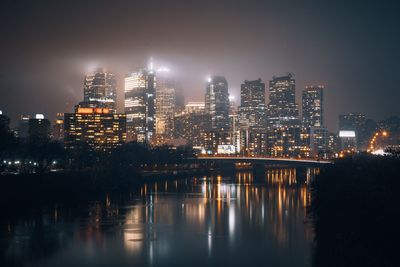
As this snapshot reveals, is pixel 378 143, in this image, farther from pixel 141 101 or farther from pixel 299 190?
pixel 141 101

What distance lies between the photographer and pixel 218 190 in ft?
208

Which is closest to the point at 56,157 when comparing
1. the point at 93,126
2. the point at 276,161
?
the point at 276,161

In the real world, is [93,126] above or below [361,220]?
above

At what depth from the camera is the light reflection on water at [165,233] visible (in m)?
28.9

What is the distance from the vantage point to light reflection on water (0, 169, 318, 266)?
94.9 ft

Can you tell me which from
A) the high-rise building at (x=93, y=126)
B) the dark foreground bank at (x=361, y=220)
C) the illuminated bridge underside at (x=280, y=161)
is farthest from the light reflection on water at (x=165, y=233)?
the high-rise building at (x=93, y=126)

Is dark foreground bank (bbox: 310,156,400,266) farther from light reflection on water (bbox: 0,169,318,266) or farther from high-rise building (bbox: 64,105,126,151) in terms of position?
high-rise building (bbox: 64,105,126,151)

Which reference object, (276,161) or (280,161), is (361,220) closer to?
(280,161)

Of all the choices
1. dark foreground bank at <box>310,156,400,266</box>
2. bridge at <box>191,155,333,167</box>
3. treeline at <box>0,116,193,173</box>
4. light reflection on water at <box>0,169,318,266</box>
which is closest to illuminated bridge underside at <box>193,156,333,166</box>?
bridge at <box>191,155,333,167</box>

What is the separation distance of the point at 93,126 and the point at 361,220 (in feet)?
334

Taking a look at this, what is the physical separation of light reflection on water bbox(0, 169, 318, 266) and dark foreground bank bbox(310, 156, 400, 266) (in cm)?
128

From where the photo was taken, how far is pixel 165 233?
35.4 metres

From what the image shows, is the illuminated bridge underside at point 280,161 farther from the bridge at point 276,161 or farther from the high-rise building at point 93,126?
the high-rise building at point 93,126

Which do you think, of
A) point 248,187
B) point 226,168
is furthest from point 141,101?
point 248,187
